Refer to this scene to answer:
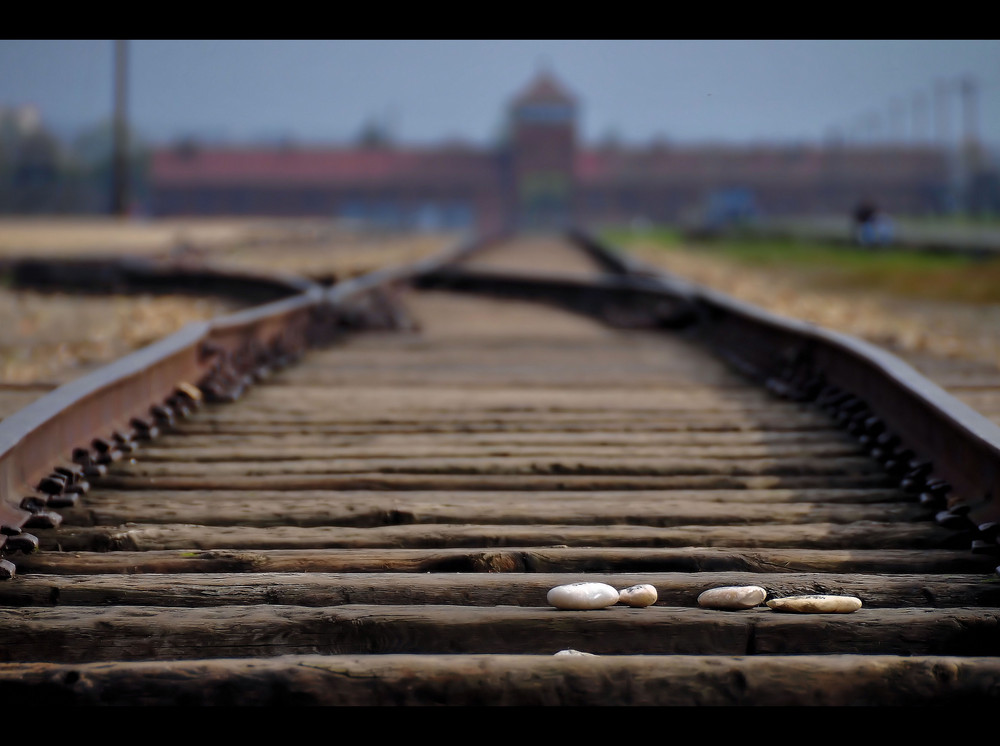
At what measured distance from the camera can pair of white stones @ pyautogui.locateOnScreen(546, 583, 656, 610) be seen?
86.2 inches

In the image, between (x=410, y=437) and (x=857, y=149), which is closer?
(x=410, y=437)

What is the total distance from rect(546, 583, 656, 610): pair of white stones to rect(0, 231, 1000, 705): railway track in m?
0.03

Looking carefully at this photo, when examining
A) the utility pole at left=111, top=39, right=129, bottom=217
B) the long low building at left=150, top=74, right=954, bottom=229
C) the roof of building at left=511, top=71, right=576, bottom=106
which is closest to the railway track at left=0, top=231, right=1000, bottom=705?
the utility pole at left=111, top=39, right=129, bottom=217

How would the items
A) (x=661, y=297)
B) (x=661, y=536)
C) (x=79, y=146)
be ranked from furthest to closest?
(x=79, y=146), (x=661, y=297), (x=661, y=536)

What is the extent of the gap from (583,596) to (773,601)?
388mm

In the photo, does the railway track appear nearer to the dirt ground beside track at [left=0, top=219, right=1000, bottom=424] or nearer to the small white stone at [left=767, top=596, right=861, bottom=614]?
the small white stone at [left=767, top=596, right=861, bottom=614]

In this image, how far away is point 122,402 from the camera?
12.0 feet

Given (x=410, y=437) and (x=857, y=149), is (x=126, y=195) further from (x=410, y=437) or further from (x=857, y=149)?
(x=857, y=149)

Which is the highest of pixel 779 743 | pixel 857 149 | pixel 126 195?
pixel 857 149

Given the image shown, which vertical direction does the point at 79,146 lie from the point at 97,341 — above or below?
above

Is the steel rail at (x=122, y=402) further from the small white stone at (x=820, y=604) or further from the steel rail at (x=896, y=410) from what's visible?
the steel rail at (x=896, y=410)

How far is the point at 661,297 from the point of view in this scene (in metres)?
8.24

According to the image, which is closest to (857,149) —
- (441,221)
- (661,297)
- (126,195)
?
(441,221)

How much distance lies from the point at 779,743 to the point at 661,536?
2.85ft
